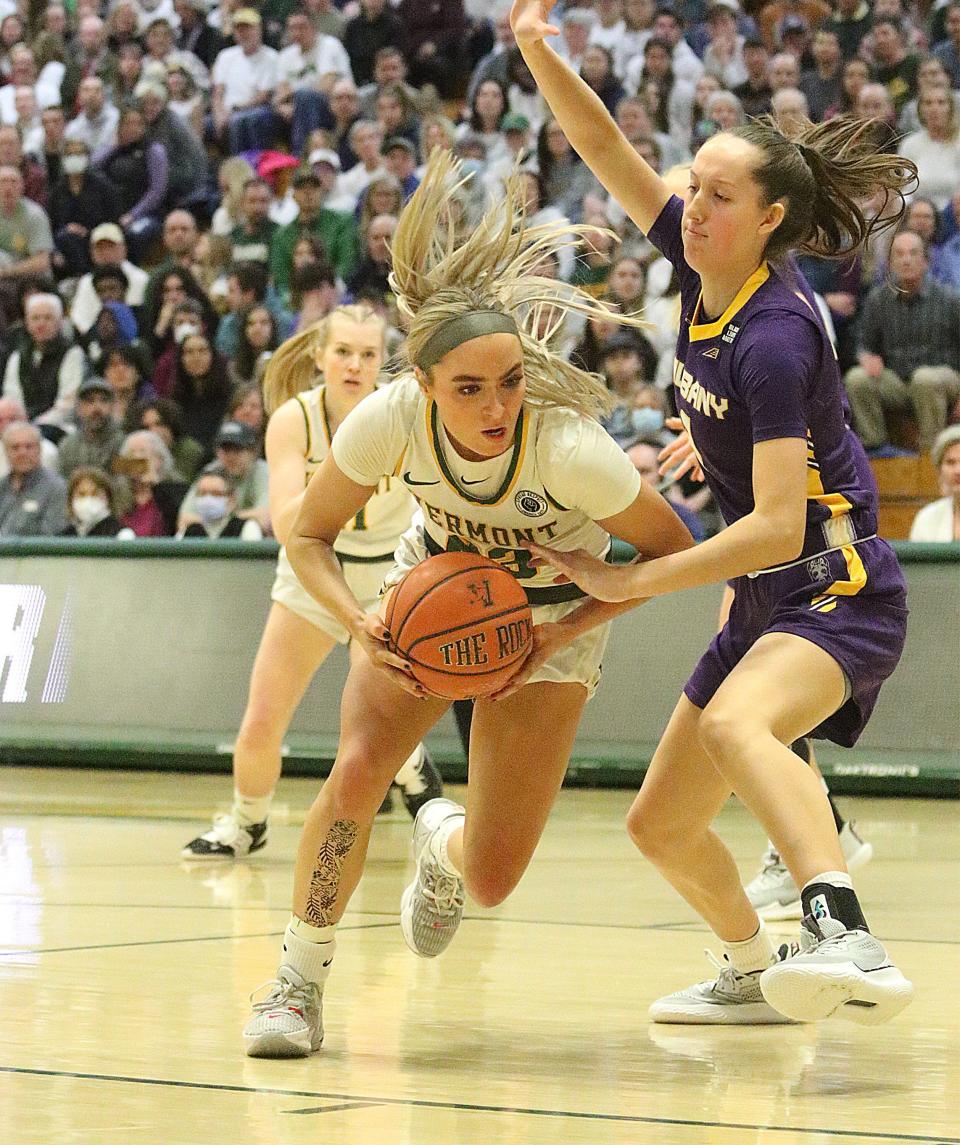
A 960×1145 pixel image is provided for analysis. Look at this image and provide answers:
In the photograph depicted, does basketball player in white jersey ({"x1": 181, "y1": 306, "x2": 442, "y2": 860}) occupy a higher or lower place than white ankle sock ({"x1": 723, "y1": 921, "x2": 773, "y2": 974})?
lower

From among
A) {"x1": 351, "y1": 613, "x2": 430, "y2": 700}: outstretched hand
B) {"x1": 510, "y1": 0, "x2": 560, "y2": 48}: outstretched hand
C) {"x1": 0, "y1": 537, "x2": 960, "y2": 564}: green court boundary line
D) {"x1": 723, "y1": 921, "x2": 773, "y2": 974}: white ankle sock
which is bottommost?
{"x1": 0, "y1": 537, "x2": 960, "y2": 564}: green court boundary line

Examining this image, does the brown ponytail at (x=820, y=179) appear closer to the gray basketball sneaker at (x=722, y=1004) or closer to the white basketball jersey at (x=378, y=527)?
the gray basketball sneaker at (x=722, y=1004)

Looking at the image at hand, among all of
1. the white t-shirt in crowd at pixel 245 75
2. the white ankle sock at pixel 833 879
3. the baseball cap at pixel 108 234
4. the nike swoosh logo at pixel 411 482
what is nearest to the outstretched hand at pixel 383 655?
the nike swoosh logo at pixel 411 482

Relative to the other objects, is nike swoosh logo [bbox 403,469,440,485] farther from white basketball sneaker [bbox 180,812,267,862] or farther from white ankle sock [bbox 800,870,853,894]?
white basketball sneaker [bbox 180,812,267,862]

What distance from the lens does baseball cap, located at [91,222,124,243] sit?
50.6 feet

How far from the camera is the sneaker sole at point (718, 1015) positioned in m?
4.35

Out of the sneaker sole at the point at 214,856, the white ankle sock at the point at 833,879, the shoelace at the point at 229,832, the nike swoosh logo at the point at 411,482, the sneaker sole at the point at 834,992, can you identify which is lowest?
the sneaker sole at the point at 214,856

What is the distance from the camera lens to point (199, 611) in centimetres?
997

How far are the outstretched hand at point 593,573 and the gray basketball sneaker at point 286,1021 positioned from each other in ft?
3.28

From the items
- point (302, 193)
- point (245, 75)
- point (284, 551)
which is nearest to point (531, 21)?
point (284, 551)

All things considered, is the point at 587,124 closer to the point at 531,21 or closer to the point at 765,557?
the point at 531,21

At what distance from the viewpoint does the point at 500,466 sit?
3977 mm

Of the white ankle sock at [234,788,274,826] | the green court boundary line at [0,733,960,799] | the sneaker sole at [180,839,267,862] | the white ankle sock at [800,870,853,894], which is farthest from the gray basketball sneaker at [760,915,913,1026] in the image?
the green court boundary line at [0,733,960,799]

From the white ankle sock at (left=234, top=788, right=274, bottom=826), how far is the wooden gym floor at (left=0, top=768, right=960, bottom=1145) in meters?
0.18
